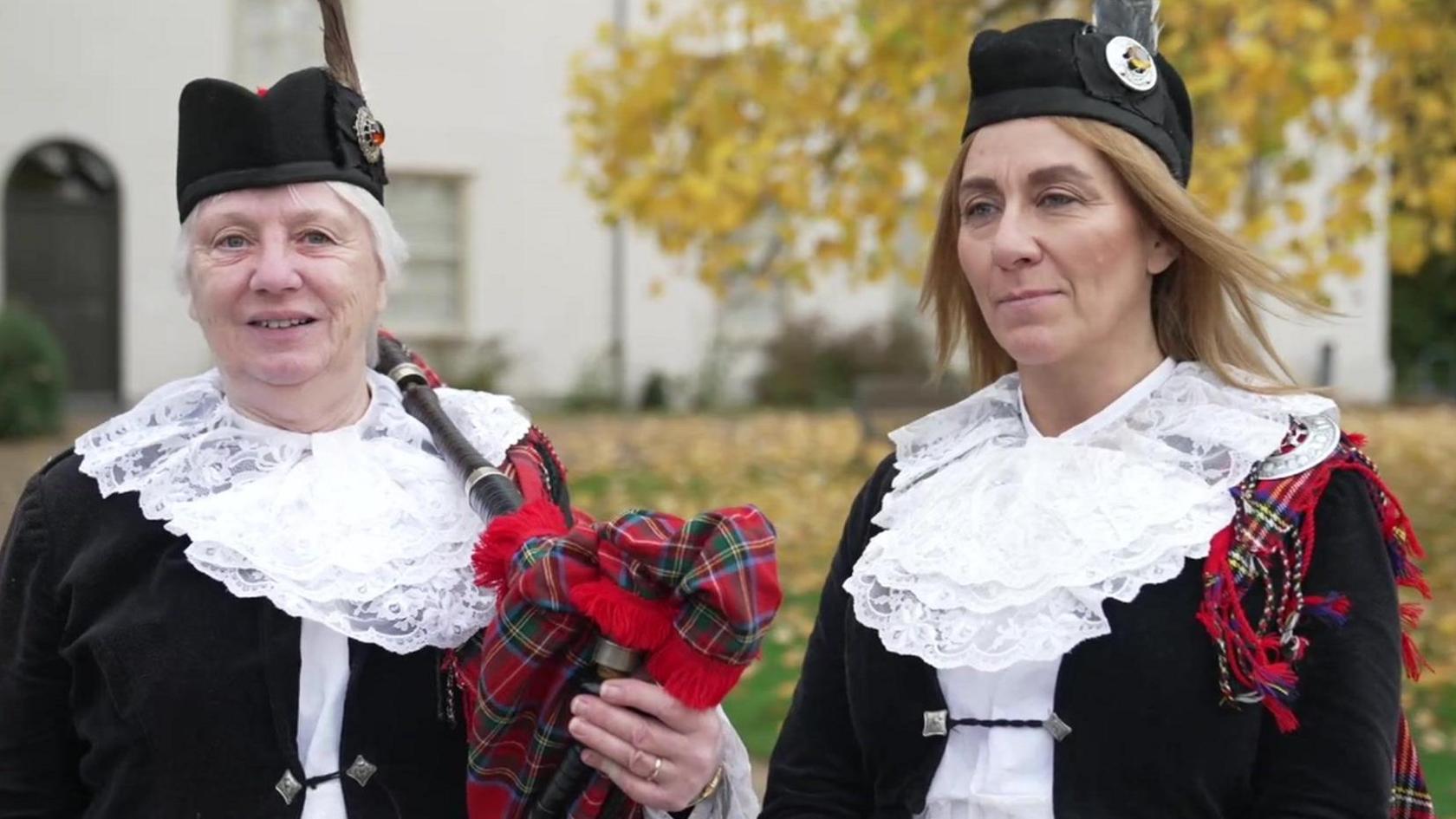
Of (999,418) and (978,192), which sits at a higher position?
(978,192)

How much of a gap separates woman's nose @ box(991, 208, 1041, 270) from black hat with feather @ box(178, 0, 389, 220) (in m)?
0.94

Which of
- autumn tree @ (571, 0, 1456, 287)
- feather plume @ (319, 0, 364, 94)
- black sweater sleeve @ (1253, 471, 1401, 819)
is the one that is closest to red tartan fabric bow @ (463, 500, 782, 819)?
black sweater sleeve @ (1253, 471, 1401, 819)

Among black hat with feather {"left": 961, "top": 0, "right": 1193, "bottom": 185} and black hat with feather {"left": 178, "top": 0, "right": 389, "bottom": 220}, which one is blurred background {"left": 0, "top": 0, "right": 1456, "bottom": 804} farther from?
black hat with feather {"left": 178, "top": 0, "right": 389, "bottom": 220}

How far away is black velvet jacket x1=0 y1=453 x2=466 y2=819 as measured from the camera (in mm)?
2186

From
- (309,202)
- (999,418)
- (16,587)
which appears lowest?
(16,587)

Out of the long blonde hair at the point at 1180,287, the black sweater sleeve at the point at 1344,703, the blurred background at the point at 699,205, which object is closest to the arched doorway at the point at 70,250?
the blurred background at the point at 699,205

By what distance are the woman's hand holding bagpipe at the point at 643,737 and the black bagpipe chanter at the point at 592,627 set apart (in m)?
0.03

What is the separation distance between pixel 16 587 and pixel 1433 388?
79.5ft

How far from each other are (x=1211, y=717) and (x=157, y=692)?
1411 millimetres

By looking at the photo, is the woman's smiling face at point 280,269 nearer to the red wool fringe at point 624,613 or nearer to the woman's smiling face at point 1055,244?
the red wool fringe at point 624,613

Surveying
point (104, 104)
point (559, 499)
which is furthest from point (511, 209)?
point (559, 499)

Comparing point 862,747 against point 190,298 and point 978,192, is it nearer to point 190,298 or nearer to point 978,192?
point 978,192

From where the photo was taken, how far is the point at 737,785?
2221 mm

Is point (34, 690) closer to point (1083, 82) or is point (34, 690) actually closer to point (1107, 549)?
point (1107, 549)
